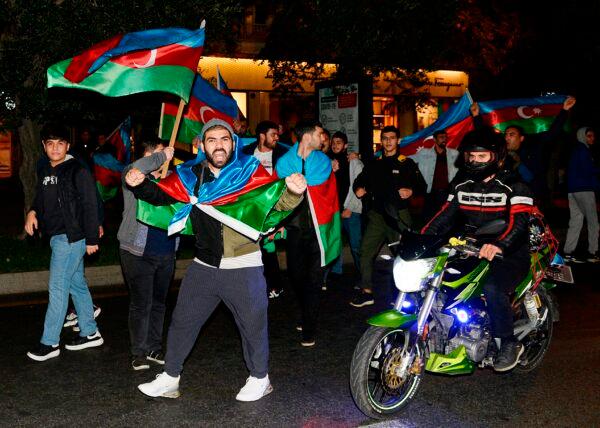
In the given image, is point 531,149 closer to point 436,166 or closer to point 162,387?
point 436,166

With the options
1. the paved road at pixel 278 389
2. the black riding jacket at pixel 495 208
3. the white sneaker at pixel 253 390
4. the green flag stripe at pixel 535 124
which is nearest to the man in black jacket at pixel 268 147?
the paved road at pixel 278 389

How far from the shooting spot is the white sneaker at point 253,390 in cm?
519

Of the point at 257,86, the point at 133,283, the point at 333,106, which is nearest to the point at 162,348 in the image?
the point at 133,283

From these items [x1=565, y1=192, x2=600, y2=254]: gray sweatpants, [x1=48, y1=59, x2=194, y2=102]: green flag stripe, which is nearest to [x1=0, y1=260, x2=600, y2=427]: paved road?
[x1=48, y1=59, x2=194, y2=102]: green flag stripe

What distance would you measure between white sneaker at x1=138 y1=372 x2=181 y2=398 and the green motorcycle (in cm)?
133

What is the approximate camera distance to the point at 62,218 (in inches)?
240

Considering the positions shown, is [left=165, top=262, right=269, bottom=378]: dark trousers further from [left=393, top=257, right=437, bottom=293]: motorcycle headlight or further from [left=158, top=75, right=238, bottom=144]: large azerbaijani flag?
[left=158, top=75, right=238, bottom=144]: large azerbaijani flag

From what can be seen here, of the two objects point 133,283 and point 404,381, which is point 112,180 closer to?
point 133,283

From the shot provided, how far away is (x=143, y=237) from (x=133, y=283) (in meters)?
0.38

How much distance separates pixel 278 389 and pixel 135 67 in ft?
9.65

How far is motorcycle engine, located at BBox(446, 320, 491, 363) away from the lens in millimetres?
5117

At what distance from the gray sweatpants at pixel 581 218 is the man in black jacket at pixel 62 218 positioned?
790cm

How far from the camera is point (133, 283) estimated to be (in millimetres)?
5891

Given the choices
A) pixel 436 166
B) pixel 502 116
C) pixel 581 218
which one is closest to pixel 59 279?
pixel 436 166
